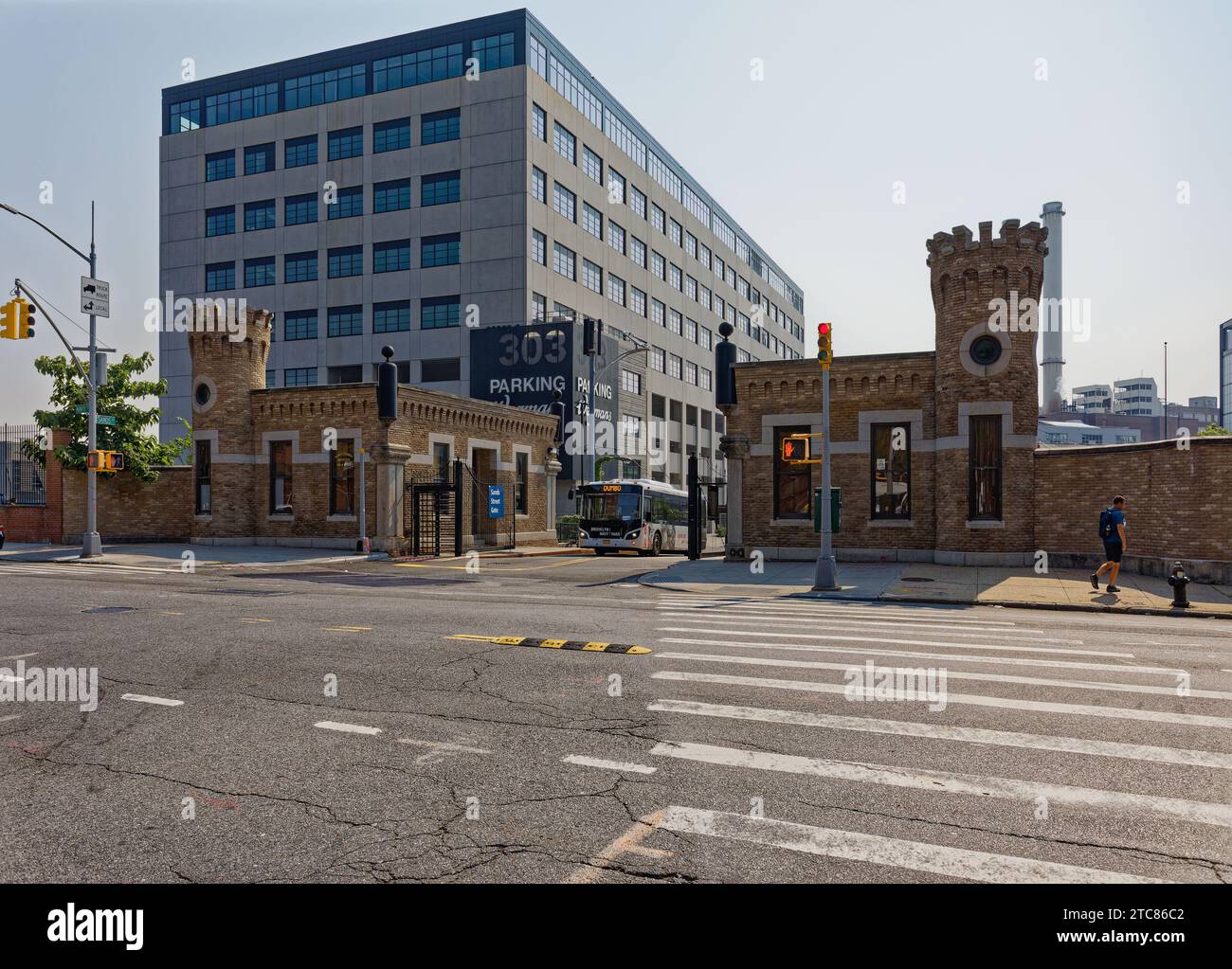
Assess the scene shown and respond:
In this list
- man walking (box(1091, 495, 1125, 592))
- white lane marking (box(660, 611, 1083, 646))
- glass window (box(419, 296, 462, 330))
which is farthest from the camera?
glass window (box(419, 296, 462, 330))

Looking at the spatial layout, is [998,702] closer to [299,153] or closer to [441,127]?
[441,127]

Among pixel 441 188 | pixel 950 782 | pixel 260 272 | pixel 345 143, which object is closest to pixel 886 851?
pixel 950 782

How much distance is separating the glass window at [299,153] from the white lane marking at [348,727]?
2292 inches

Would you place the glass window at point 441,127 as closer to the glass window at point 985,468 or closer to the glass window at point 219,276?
the glass window at point 219,276

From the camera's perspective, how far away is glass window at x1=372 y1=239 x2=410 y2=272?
54344 mm

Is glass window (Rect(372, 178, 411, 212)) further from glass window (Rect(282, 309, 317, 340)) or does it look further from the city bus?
the city bus

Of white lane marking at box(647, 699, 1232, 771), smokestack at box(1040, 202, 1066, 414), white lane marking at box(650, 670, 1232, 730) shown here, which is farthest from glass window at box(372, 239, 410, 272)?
smokestack at box(1040, 202, 1066, 414)

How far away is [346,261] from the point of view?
5572cm

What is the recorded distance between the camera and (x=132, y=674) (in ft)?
28.7

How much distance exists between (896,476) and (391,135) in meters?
44.3

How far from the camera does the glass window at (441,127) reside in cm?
5309

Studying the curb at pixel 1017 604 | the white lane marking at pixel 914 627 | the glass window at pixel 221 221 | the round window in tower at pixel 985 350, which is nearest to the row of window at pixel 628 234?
the glass window at pixel 221 221

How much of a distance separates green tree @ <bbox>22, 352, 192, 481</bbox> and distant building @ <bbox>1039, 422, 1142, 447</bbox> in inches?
5033
